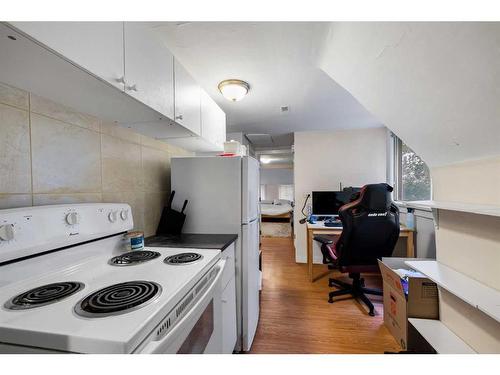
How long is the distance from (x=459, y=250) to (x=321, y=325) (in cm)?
126

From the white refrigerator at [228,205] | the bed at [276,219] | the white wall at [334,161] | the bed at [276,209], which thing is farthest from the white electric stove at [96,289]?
the bed at [276,209]

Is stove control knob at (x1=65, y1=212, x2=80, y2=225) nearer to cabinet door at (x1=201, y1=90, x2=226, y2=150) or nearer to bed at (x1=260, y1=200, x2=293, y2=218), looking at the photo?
cabinet door at (x1=201, y1=90, x2=226, y2=150)

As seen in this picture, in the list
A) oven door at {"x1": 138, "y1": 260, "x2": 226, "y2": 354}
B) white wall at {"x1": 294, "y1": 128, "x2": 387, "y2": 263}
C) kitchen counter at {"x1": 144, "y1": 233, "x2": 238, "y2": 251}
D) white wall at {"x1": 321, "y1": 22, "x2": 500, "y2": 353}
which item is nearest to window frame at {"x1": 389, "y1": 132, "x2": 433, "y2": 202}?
white wall at {"x1": 294, "y1": 128, "x2": 387, "y2": 263}

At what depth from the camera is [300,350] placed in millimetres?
1551

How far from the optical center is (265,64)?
1592 millimetres

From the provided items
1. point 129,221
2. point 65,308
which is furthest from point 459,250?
point 129,221

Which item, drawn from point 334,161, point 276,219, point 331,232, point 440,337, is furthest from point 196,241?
point 276,219

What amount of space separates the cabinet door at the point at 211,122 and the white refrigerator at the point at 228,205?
295mm

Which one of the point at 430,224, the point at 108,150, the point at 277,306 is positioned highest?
the point at 108,150

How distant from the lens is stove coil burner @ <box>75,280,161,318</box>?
587mm

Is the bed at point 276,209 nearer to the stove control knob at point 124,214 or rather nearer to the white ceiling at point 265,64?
the white ceiling at point 265,64

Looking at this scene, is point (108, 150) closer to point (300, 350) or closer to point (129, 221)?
point (129, 221)

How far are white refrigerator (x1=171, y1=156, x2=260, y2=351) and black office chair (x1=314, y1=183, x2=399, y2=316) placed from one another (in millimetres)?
967

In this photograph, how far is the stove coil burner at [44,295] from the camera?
0.61 meters
